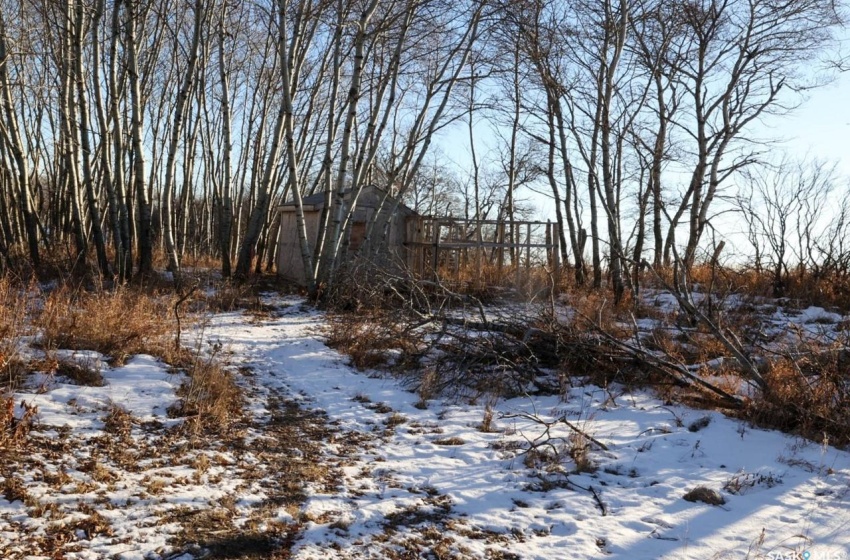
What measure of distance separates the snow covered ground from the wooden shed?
932 centimetres

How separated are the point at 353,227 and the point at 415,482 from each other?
477 inches

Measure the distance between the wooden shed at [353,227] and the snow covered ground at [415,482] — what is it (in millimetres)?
9320

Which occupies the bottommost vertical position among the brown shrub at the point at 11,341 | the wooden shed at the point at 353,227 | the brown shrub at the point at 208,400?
the brown shrub at the point at 208,400

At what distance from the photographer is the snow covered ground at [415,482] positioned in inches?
138

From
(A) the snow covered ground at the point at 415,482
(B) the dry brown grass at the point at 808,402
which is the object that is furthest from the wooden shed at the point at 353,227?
(B) the dry brown grass at the point at 808,402

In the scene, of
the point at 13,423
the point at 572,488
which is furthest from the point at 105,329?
the point at 572,488

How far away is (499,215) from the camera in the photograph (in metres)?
29.4

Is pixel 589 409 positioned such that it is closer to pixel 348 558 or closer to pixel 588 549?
pixel 588 549

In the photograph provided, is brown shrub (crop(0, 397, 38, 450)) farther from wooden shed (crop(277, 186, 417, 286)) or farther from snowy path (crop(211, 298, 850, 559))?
wooden shed (crop(277, 186, 417, 286))

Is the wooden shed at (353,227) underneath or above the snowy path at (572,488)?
above

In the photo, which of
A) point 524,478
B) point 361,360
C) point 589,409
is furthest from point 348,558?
point 361,360

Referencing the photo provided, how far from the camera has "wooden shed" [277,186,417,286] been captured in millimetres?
15617

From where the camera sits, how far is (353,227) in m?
16.1

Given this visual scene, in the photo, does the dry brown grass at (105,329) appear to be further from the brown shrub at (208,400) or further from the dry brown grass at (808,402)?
the dry brown grass at (808,402)
